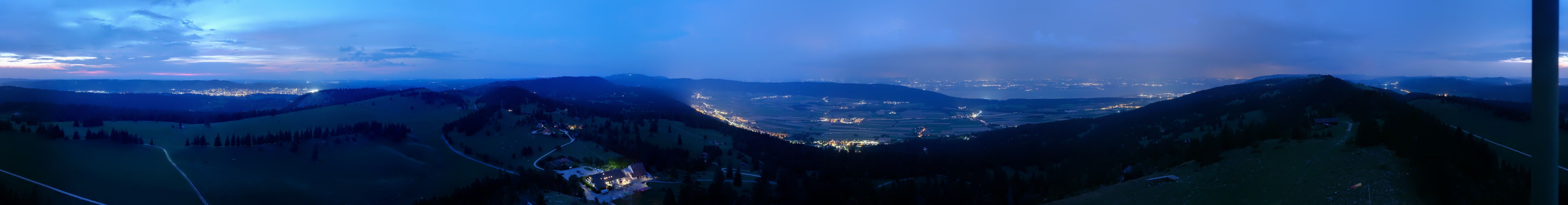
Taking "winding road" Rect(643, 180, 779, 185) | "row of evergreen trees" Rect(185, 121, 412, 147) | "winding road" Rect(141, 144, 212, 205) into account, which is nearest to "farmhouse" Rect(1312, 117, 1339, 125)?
"winding road" Rect(643, 180, 779, 185)

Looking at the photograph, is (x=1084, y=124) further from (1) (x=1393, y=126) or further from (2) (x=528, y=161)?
(2) (x=528, y=161)

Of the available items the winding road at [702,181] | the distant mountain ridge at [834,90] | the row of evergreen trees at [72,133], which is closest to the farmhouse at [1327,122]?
the winding road at [702,181]

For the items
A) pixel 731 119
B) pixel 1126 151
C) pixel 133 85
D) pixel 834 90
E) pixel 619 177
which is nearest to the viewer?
pixel 1126 151

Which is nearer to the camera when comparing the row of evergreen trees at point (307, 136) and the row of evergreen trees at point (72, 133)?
the row of evergreen trees at point (72, 133)

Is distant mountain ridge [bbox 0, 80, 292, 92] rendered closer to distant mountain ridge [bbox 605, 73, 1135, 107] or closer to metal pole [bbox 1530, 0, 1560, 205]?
metal pole [bbox 1530, 0, 1560, 205]

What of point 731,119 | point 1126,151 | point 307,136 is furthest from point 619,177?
point 731,119

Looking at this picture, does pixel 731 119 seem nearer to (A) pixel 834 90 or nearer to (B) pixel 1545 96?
(A) pixel 834 90

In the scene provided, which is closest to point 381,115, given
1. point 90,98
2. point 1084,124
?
point 90,98

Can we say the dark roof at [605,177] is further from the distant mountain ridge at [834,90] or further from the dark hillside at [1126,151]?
the distant mountain ridge at [834,90]
